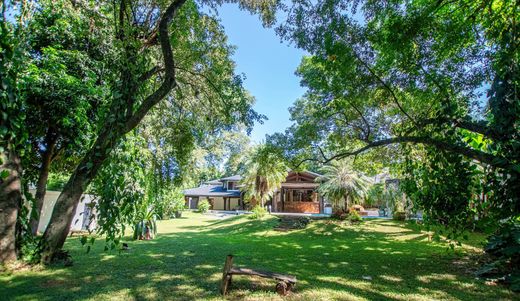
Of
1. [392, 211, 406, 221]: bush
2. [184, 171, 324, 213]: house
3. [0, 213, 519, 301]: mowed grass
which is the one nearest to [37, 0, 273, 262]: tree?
[0, 213, 519, 301]: mowed grass

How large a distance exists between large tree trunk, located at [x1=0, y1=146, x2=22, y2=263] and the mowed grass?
0.55 m

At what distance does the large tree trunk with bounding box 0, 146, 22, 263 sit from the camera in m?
5.22

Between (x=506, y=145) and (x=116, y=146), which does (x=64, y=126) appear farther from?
(x=506, y=145)

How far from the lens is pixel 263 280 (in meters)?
5.79

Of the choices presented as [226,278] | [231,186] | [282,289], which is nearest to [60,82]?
[226,278]

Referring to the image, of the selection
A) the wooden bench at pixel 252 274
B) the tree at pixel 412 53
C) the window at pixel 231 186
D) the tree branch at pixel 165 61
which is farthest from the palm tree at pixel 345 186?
the window at pixel 231 186

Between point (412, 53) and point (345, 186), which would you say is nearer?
point (412, 53)

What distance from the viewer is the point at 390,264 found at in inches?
304

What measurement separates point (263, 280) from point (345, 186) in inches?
535

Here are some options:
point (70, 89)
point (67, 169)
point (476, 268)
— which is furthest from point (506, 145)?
point (67, 169)

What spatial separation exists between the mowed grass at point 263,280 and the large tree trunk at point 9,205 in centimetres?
55

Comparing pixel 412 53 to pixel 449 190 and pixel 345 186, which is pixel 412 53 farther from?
pixel 345 186

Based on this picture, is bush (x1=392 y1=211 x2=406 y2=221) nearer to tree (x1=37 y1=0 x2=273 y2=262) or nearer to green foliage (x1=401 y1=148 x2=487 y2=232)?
green foliage (x1=401 y1=148 x2=487 y2=232)

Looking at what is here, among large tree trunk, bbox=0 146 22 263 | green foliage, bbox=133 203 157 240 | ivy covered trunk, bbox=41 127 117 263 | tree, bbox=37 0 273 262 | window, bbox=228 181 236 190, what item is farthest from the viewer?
window, bbox=228 181 236 190
